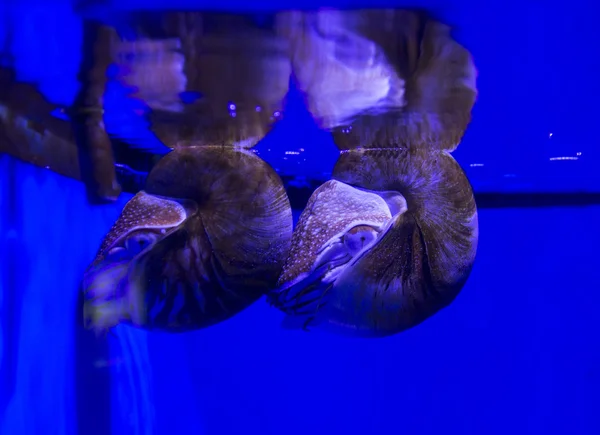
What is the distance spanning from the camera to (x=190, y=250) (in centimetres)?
201

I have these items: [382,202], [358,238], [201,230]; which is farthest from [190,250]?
[382,202]

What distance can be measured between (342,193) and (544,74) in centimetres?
140

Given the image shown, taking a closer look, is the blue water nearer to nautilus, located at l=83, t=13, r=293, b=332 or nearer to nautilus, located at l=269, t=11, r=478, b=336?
nautilus, located at l=269, t=11, r=478, b=336

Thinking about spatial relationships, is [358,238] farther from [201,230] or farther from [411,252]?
[201,230]

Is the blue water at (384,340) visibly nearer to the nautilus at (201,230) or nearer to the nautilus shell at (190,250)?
the nautilus at (201,230)

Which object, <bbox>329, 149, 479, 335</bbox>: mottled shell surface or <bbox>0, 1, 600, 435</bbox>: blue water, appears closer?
<bbox>329, 149, 479, 335</bbox>: mottled shell surface

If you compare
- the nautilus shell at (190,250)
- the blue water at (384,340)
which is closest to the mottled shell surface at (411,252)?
the nautilus shell at (190,250)

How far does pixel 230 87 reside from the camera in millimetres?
2520

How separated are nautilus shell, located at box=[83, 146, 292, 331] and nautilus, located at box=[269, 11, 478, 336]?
0.20 m

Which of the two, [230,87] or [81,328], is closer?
[230,87]

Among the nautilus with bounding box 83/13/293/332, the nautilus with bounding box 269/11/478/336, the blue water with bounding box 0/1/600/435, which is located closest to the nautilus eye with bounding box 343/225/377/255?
the nautilus with bounding box 269/11/478/336

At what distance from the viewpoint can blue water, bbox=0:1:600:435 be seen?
246 centimetres

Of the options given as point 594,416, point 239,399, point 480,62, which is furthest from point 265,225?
point 594,416

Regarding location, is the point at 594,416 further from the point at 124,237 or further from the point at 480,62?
the point at 124,237
